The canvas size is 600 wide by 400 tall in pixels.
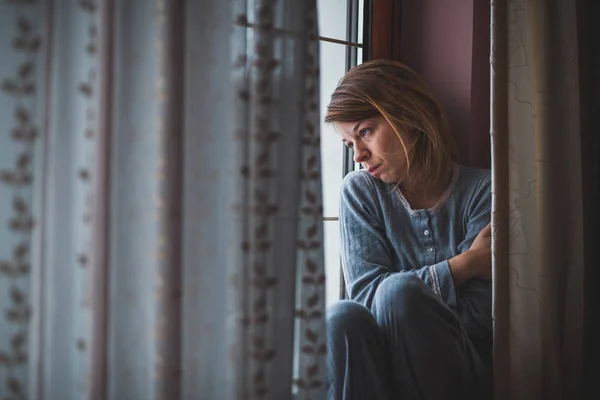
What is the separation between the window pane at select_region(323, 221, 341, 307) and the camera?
171cm

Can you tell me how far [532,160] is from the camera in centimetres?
132

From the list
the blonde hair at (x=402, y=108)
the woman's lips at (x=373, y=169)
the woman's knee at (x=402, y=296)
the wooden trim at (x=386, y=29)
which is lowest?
the woman's knee at (x=402, y=296)

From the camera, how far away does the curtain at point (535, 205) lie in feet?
4.25

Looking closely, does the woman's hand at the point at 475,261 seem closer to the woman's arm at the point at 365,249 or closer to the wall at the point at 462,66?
the woman's arm at the point at 365,249

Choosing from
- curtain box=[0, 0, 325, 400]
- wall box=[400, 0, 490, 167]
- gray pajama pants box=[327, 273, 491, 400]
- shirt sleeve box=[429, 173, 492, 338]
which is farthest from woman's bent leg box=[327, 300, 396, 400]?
wall box=[400, 0, 490, 167]

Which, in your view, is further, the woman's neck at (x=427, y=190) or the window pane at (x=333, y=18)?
the window pane at (x=333, y=18)

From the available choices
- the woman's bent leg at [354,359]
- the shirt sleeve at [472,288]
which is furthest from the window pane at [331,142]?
the woman's bent leg at [354,359]

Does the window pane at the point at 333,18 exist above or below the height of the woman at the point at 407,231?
above

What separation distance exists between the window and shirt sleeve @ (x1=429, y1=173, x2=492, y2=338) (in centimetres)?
42

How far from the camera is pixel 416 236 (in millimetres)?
1463

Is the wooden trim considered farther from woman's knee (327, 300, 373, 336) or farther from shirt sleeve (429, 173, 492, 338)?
woman's knee (327, 300, 373, 336)

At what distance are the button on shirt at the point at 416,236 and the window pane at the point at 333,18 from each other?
1.51 ft

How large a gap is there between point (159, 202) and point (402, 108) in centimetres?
78

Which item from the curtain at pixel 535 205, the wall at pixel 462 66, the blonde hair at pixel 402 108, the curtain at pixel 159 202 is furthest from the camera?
the wall at pixel 462 66
